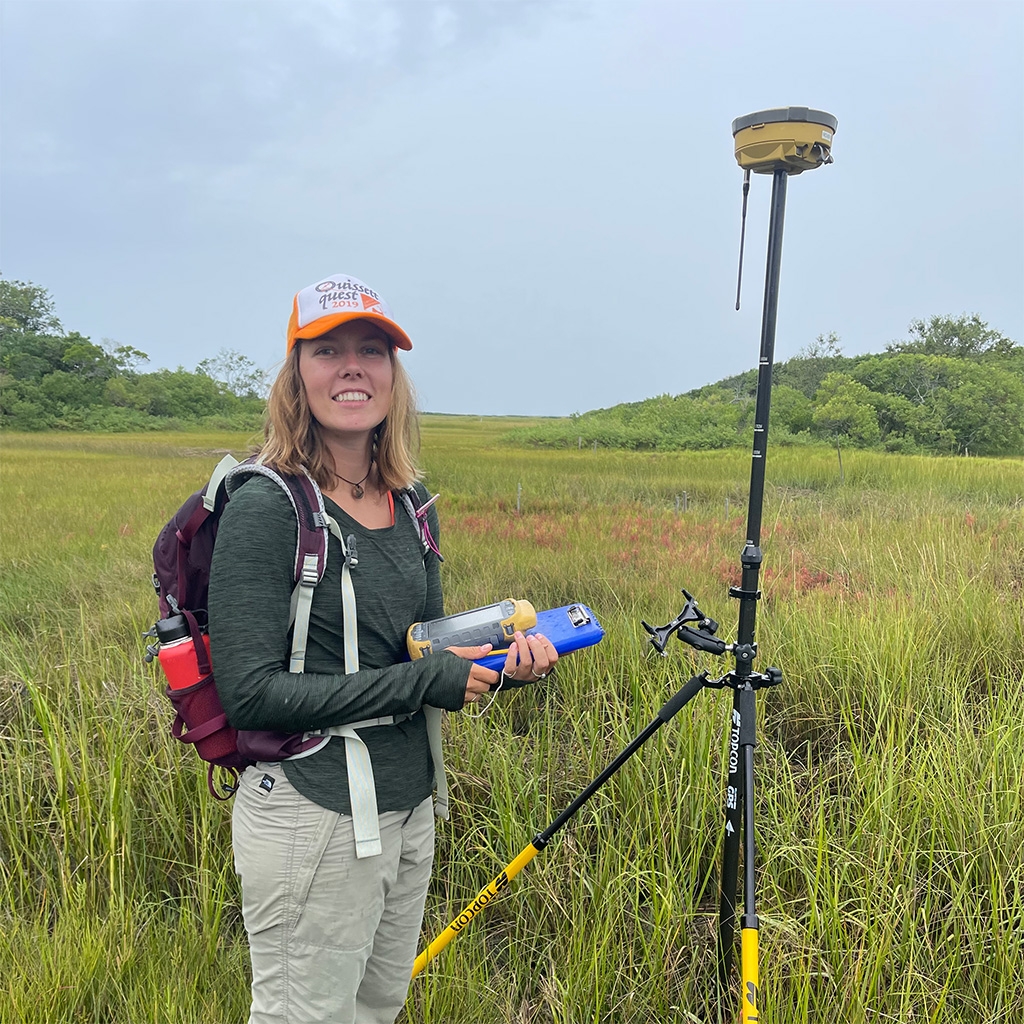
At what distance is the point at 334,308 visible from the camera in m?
1.46

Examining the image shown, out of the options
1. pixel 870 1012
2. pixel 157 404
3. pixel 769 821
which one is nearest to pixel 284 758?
pixel 870 1012

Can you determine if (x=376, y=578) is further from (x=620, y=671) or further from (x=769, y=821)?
(x=620, y=671)

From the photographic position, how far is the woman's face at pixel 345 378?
4.92 feet

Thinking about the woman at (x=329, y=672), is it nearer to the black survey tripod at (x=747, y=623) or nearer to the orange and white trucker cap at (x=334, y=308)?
the orange and white trucker cap at (x=334, y=308)

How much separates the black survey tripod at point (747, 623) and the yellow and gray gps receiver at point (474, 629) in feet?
1.13

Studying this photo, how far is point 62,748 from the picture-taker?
2.89m

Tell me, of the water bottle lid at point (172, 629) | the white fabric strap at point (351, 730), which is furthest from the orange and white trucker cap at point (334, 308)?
the water bottle lid at point (172, 629)

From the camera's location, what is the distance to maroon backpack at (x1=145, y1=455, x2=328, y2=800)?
1386 mm

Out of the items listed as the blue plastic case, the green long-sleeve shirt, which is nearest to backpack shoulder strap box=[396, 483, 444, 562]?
the green long-sleeve shirt

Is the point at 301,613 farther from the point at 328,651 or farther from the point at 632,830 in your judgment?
the point at 632,830

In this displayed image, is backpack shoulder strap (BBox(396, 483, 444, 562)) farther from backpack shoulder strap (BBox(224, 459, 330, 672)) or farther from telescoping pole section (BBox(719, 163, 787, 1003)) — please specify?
telescoping pole section (BBox(719, 163, 787, 1003))

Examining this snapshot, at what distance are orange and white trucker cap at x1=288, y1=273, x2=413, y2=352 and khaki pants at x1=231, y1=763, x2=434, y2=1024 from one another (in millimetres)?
996

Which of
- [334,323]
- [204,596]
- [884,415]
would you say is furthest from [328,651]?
[884,415]

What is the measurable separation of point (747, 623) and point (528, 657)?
0.64 metres
